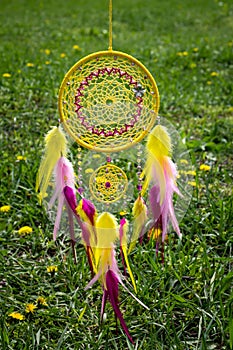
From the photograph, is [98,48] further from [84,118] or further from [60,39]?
[84,118]

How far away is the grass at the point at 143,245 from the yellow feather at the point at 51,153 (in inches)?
21.2

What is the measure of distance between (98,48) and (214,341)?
153 inches

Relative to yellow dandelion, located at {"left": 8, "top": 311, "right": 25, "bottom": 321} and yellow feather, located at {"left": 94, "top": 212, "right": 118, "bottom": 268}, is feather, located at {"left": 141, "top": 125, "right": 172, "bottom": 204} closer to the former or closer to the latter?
yellow feather, located at {"left": 94, "top": 212, "right": 118, "bottom": 268}

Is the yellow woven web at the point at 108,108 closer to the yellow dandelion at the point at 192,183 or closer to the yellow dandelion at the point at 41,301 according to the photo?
the yellow dandelion at the point at 41,301

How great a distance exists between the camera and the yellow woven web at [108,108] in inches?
62.9

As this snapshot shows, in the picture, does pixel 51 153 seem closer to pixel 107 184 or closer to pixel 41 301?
pixel 107 184

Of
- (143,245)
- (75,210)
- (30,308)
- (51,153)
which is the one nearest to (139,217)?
(75,210)

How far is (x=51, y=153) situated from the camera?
5.18 feet

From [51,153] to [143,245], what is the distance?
92cm

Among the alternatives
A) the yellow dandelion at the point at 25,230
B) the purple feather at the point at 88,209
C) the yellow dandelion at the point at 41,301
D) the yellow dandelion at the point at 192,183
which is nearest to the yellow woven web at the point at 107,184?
the purple feather at the point at 88,209

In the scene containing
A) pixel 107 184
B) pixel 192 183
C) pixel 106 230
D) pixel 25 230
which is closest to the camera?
pixel 106 230

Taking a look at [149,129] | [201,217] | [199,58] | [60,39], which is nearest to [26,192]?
[201,217]

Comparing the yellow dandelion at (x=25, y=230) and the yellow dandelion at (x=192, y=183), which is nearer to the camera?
the yellow dandelion at (x=25, y=230)

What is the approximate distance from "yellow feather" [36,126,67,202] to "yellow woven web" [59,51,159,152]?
0.14 feet
